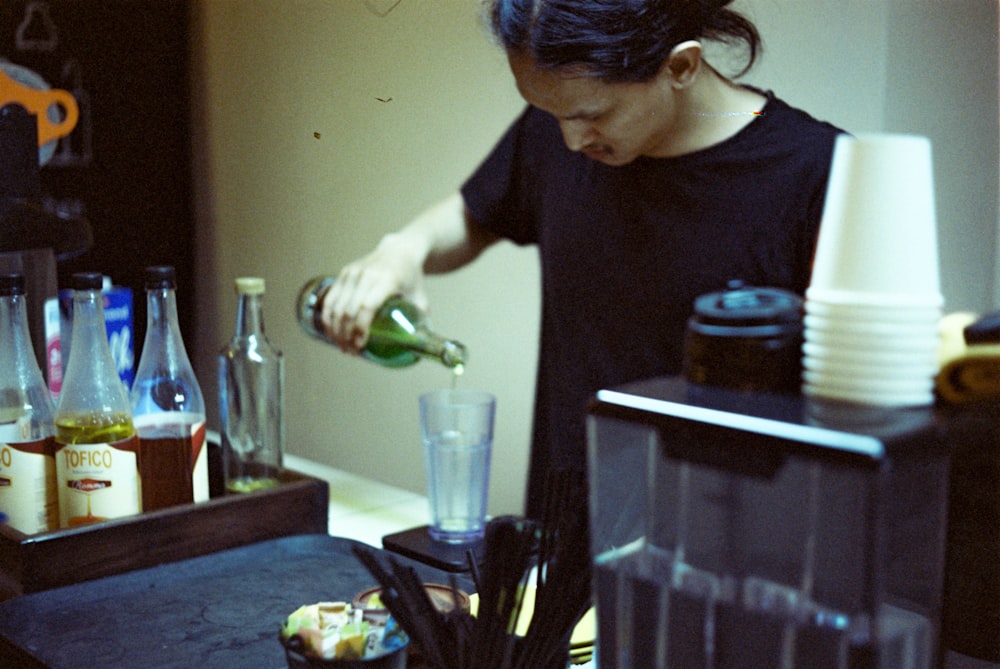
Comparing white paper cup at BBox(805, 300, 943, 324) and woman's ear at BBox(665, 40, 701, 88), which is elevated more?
woman's ear at BBox(665, 40, 701, 88)

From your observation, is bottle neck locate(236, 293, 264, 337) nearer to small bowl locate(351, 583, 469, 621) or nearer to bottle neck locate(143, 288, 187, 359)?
bottle neck locate(143, 288, 187, 359)

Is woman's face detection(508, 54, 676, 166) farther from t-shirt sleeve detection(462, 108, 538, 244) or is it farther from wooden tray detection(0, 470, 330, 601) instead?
wooden tray detection(0, 470, 330, 601)

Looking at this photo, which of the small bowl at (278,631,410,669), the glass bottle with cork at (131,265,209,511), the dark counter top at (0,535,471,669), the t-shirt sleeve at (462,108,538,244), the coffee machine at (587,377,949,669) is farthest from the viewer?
the t-shirt sleeve at (462,108,538,244)

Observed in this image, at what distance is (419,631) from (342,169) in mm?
1757

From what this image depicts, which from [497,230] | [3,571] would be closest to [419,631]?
[3,571]

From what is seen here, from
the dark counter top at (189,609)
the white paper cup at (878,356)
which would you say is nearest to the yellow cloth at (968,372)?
the white paper cup at (878,356)

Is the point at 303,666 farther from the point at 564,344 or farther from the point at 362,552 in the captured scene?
the point at 564,344

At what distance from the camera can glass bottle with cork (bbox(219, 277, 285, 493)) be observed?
113 cm

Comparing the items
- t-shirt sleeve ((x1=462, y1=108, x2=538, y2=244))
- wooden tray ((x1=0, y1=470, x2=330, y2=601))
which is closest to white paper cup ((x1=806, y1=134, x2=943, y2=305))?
wooden tray ((x1=0, y1=470, x2=330, y2=601))

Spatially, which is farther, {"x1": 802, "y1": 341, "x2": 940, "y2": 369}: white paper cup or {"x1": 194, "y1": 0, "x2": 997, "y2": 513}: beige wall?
{"x1": 194, "y1": 0, "x2": 997, "y2": 513}: beige wall

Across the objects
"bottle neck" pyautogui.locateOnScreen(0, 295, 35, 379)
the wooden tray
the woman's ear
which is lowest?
the wooden tray

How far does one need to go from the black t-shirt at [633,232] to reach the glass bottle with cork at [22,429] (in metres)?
0.63

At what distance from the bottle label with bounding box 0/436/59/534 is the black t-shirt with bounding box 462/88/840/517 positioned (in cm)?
63

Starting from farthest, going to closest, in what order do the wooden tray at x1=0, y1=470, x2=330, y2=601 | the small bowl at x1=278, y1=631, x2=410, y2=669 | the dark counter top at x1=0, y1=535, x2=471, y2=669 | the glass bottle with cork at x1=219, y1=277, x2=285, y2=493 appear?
the glass bottle with cork at x1=219, y1=277, x2=285, y2=493, the wooden tray at x1=0, y1=470, x2=330, y2=601, the dark counter top at x1=0, y1=535, x2=471, y2=669, the small bowl at x1=278, y1=631, x2=410, y2=669
